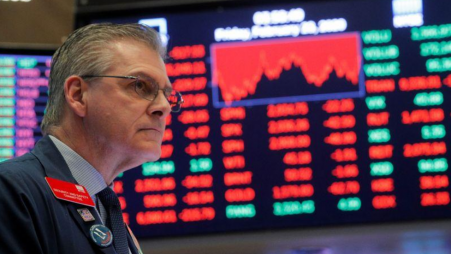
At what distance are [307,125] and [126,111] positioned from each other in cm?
123

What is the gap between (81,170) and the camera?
1.15 metres

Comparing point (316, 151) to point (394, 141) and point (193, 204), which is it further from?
point (193, 204)

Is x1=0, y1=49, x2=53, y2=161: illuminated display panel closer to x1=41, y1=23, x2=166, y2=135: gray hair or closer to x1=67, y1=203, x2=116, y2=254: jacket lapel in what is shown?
x1=41, y1=23, x2=166, y2=135: gray hair

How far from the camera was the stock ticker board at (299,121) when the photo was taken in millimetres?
2254

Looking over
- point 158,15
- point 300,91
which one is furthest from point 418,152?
point 158,15

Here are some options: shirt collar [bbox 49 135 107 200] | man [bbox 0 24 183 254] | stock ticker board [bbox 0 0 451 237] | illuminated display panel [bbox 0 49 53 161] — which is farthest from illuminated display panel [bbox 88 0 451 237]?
shirt collar [bbox 49 135 107 200]

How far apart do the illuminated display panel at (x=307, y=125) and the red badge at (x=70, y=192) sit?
124cm

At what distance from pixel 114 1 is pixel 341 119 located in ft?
3.41

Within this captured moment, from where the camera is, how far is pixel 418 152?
7.39 ft

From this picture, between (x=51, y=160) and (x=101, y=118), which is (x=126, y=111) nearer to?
(x=101, y=118)

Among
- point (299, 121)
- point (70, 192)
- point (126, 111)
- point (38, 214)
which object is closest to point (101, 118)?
point (126, 111)

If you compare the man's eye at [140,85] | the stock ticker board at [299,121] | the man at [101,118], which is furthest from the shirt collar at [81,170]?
the stock ticker board at [299,121]

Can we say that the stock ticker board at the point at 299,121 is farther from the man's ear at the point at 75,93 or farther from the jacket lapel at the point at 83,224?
the jacket lapel at the point at 83,224

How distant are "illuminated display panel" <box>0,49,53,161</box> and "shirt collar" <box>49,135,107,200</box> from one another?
1252 millimetres
